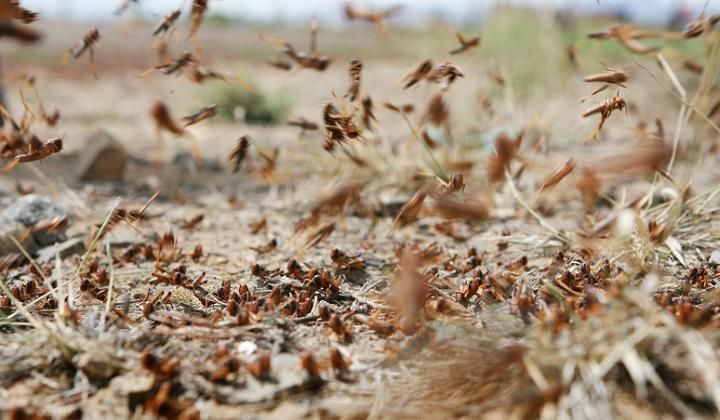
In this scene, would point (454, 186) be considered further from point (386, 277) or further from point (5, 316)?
point (5, 316)

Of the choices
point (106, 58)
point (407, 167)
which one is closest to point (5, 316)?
point (407, 167)

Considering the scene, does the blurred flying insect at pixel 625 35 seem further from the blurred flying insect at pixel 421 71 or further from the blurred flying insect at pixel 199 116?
the blurred flying insect at pixel 199 116

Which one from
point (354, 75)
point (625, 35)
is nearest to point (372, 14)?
point (354, 75)

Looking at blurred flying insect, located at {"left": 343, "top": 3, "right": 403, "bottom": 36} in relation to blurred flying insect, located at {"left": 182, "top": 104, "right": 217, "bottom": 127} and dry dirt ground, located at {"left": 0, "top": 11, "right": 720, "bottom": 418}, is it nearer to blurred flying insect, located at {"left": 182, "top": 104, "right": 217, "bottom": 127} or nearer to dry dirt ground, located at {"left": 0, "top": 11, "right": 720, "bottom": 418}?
dry dirt ground, located at {"left": 0, "top": 11, "right": 720, "bottom": 418}

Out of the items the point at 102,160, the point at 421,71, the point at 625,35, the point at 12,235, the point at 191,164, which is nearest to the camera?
the point at 625,35

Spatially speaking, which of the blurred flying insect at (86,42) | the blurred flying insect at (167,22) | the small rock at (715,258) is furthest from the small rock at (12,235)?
the small rock at (715,258)

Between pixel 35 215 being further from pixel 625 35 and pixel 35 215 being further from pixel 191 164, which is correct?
pixel 625 35
